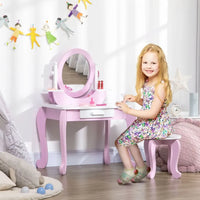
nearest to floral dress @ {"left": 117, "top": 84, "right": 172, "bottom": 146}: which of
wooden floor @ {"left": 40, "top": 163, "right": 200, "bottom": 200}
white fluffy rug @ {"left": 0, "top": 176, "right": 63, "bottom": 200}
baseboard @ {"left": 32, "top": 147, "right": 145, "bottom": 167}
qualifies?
wooden floor @ {"left": 40, "top": 163, "right": 200, "bottom": 200}

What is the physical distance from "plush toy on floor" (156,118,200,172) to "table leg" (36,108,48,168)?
1.05 meters

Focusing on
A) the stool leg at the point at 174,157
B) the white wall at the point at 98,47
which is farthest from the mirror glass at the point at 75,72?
the stool leg at the point at 174,157

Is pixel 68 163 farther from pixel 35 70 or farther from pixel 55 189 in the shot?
pixel 55 189

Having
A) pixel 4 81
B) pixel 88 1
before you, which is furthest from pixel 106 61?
pixel 4 81

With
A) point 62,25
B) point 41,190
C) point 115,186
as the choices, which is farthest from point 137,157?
point 62,25

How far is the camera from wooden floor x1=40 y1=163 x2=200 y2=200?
10.5 feet

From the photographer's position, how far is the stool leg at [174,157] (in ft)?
12.9

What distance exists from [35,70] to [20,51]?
0.74 ft

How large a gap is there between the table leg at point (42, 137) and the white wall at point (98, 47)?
0.25 ft

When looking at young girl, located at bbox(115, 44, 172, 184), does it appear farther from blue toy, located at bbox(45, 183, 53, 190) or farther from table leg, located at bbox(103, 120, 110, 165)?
table leg, located at bbox(103, 120, 110, 165)

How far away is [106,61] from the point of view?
4805 mm

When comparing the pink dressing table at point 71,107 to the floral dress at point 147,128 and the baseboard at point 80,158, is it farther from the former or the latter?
the floral dress at point 147,128

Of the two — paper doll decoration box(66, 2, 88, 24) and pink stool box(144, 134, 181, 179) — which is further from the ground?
paper doll decoration box(66, 2, 88, 24)

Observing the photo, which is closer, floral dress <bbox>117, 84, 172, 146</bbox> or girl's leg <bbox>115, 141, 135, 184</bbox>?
girl's leg <bbox>115, 141, 135, 184</bbox>
